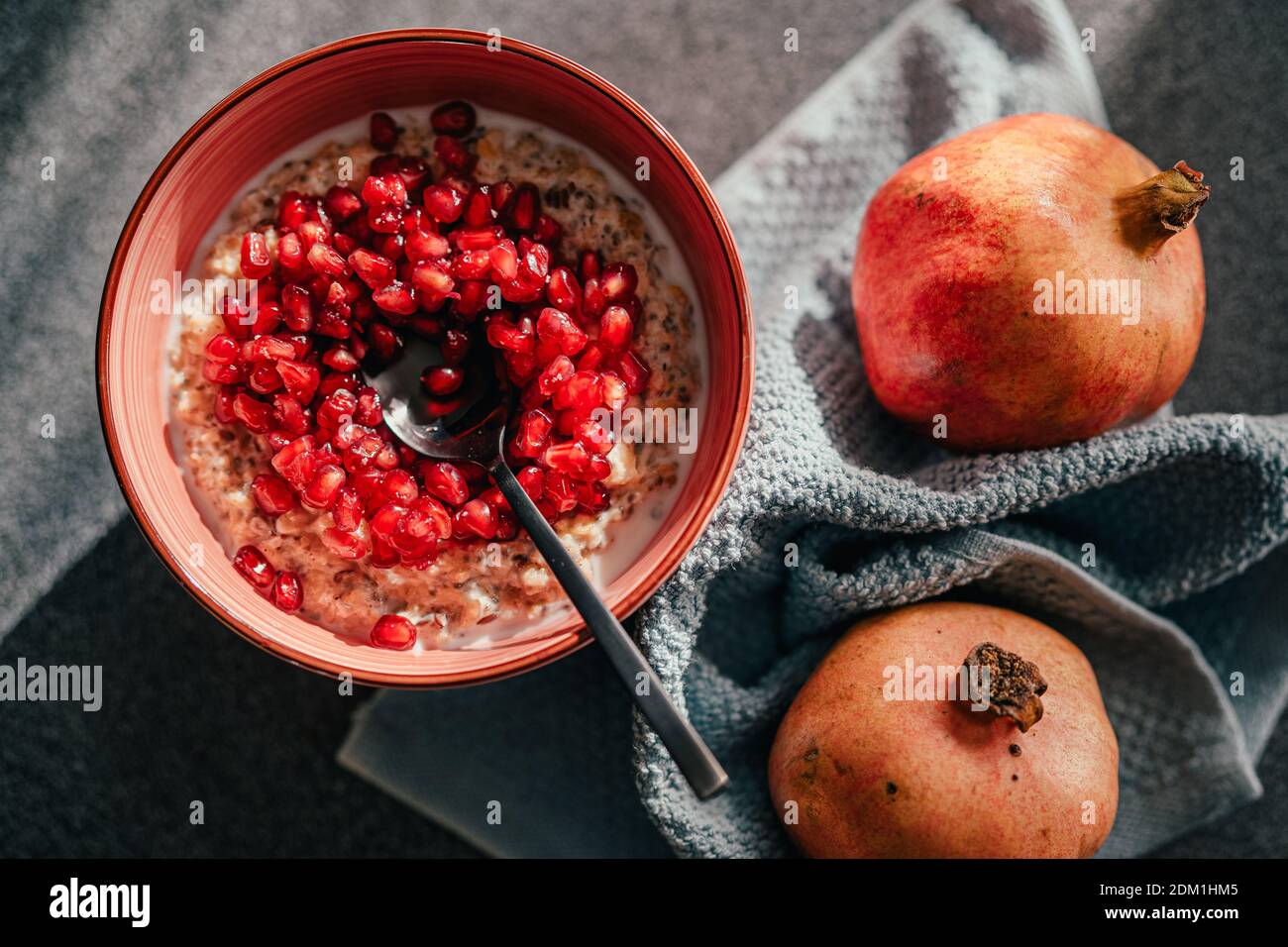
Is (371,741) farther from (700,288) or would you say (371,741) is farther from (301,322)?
(700,288)

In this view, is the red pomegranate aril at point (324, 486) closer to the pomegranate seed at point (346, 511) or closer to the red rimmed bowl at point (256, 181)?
the pomegranate seed at point (346, 511)

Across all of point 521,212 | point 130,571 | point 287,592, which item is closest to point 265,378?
point 287,592

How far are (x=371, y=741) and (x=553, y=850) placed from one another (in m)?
0.32

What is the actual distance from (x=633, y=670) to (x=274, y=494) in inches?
18.9

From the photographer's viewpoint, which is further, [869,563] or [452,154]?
[869,563]

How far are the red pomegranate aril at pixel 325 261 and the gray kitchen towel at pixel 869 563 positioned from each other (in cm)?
55

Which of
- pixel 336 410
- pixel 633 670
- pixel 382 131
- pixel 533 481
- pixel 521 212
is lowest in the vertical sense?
pixel 633 670

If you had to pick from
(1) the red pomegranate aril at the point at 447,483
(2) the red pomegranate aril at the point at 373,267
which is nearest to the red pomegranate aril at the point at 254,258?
(2) the red pomegranate aril at the point at 373,267

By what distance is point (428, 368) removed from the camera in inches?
48.6

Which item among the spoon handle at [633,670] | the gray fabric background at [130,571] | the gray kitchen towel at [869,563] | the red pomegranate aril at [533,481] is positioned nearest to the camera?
the spoon handle at [633,670]

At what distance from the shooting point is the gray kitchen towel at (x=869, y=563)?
1298 millimetres

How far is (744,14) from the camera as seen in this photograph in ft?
5.15

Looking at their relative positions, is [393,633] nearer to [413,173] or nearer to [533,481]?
[533,481]
